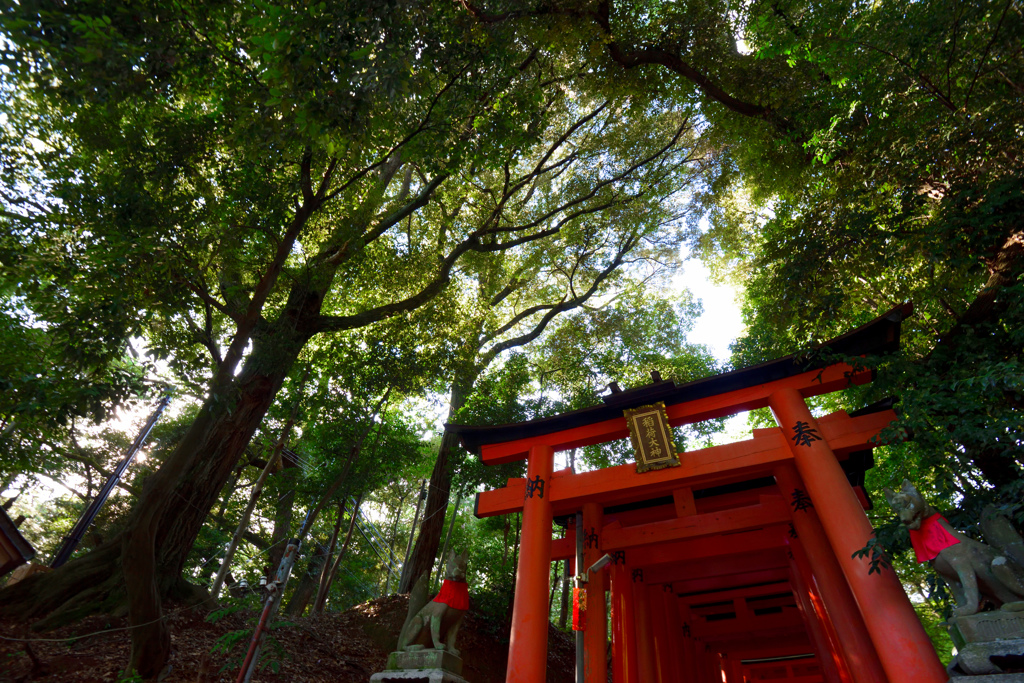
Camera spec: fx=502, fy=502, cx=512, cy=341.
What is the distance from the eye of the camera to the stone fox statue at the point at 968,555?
3.64 m

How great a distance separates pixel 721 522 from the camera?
712 centimetres

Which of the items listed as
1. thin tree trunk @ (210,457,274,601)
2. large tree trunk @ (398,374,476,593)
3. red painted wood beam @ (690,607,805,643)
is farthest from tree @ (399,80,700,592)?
red painted wood beam @ (690,607,805,643)

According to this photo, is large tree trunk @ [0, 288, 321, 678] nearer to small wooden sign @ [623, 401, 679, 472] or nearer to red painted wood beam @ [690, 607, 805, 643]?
small wooden sign @ [623, 401, 679, 472]

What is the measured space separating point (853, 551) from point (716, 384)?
230cm

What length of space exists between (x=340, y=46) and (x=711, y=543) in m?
8.39

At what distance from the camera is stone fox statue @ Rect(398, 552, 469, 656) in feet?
17.2

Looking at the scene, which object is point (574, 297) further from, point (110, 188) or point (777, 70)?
point (110, 188)

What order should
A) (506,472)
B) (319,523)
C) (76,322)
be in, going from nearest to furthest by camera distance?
(76,322)
(506,472)
(319,523)

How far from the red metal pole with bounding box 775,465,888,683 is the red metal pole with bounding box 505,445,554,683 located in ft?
9.89

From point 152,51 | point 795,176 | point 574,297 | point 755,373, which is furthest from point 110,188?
point 574,297

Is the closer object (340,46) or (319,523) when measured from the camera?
(340,46)

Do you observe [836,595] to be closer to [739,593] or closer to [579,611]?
[579,611]

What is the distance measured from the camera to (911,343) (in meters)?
8.20

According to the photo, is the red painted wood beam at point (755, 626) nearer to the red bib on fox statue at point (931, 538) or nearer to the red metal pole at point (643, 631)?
the red metal pole at point (643, 631)
